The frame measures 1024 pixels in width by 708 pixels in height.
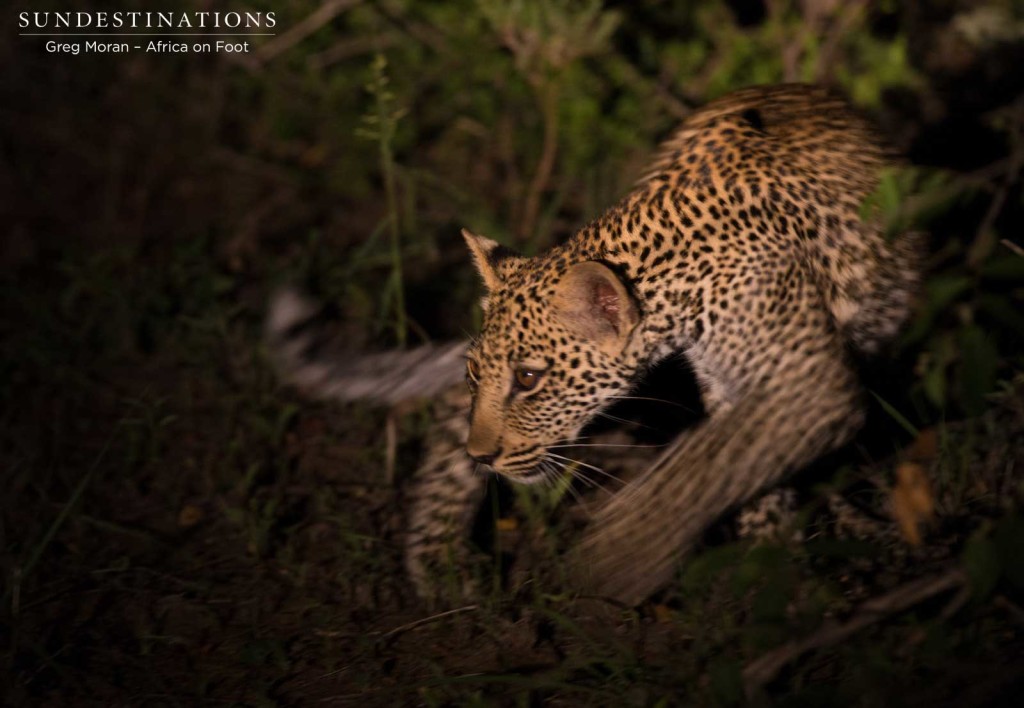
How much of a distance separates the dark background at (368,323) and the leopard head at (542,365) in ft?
2.00

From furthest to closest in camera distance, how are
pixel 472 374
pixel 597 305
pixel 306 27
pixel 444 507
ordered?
pixel 306 27 → pixel 444 507 → pixel 472 374 → pixel 597 305

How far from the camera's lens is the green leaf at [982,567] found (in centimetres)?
270

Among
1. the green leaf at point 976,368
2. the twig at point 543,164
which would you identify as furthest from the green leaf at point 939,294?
the twig at point 543,164

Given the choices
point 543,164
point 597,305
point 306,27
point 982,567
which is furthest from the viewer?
point 306,27

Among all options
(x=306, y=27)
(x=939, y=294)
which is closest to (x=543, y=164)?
(x=306, y=27)

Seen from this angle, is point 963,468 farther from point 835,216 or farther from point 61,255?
point 61,255

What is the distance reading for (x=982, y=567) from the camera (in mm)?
2717

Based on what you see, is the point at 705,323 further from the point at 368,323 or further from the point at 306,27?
the point at 306,27

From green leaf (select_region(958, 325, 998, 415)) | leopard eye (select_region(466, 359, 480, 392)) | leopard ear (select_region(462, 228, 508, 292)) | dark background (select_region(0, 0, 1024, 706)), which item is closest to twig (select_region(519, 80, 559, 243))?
dark background (select_region(0, 0, 1024, 706))

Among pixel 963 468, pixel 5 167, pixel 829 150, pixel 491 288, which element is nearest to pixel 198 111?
pixel 5 167

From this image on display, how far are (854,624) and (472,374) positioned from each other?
1827 mm

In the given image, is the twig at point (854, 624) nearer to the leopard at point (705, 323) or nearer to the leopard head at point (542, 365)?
the leopard at point (705, 323)

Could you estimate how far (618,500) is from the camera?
399 cm

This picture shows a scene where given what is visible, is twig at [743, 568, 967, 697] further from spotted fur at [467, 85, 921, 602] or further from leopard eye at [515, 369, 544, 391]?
leopard eye at [515, 369, 544, 391]
